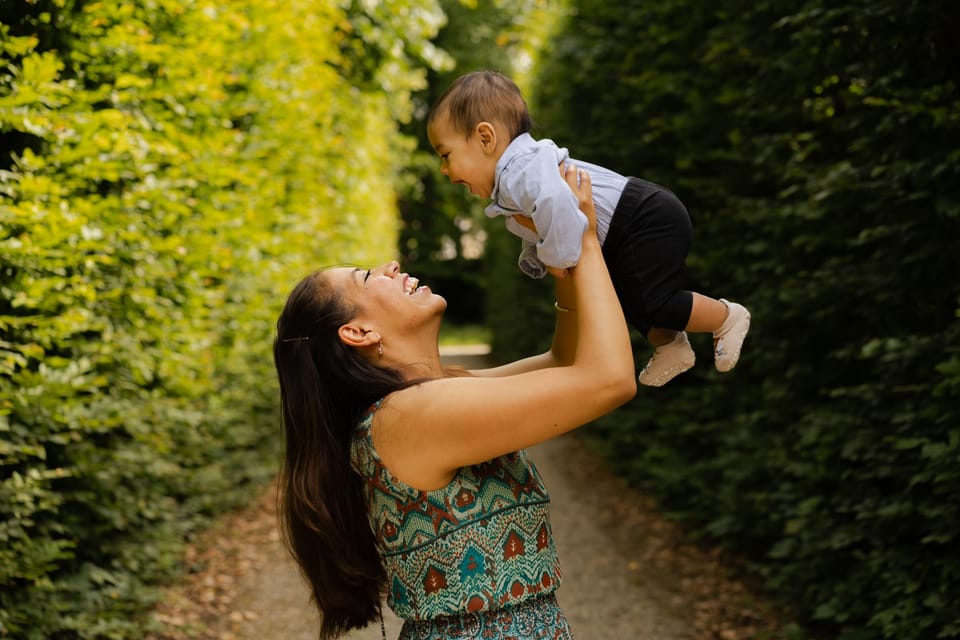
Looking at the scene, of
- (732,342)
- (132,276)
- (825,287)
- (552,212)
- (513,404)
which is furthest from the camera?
(132,276)

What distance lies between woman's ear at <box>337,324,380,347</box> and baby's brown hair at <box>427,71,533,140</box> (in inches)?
21.3

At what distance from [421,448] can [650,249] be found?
73 cm

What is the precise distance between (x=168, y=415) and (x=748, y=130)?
3.51 meters

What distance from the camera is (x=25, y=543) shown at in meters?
3.59

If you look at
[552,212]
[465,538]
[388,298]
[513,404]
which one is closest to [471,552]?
[465,538]

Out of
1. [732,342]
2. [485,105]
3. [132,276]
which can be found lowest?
[732,342]

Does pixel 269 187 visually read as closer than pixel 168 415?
No

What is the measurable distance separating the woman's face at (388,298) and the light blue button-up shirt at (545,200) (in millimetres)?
253

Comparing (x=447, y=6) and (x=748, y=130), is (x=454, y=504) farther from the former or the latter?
(x=447, y=6)

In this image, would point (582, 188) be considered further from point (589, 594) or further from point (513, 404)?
point (589, 594)

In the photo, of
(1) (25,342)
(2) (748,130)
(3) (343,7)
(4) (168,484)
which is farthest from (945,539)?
(3) (343,7)

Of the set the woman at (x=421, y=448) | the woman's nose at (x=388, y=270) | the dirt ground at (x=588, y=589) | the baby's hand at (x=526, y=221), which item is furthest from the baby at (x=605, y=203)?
the dirt ground at (x=588, y=589)

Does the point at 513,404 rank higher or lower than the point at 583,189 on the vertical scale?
lower

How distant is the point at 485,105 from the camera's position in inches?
85.9
